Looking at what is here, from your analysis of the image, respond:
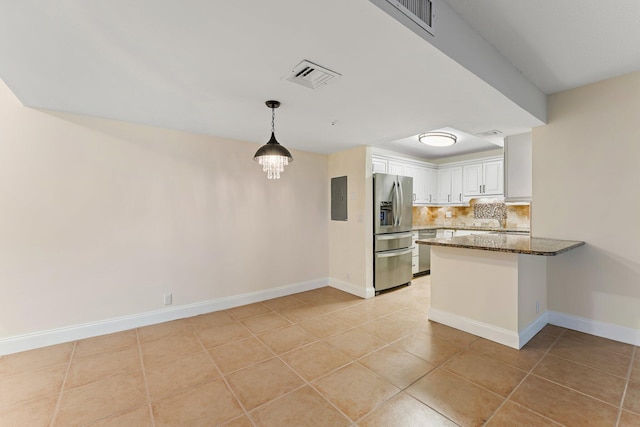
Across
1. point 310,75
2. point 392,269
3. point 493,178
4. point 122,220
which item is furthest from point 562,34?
point 122,220

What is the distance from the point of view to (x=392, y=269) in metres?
4.52

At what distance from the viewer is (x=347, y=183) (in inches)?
179

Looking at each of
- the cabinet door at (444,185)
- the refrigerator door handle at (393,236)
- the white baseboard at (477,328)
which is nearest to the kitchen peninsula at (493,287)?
the white baseboard at (477,328)

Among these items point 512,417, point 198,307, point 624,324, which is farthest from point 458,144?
point 198,307

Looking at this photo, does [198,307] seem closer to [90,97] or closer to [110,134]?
[110,134]

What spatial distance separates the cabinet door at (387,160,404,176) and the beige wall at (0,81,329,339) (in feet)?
6.49

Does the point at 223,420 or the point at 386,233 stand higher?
the point at 386,233

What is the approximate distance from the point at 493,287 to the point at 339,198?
261 cm

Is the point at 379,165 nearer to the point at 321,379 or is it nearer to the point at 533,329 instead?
the point at 533,329

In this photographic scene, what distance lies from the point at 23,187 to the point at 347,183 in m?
3.86

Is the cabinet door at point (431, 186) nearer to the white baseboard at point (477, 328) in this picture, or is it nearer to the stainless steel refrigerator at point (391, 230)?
the stainless steel refrigerator at point (391, 230)

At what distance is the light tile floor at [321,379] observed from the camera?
5.82 feet

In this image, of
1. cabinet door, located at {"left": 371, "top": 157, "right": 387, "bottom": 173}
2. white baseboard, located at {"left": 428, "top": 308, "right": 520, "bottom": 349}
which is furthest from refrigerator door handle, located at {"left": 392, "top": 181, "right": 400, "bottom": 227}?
white baseboard, located at {"left": 428, "top": 308, "right": 520, "bottom": 349}

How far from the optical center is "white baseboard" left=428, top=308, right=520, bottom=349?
8.59ft
